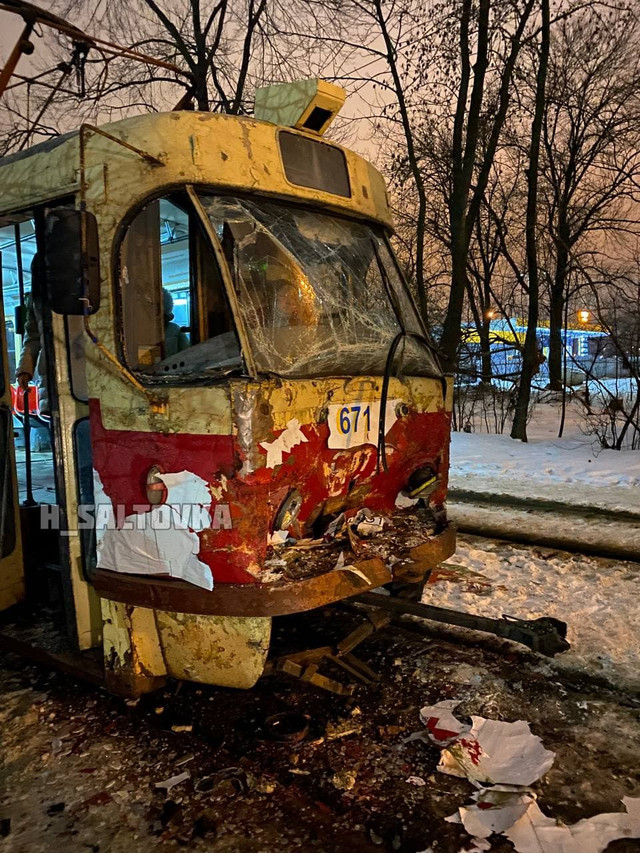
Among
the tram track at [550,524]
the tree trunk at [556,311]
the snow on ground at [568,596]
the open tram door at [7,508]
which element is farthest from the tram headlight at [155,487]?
the tree trunk at [556,311]

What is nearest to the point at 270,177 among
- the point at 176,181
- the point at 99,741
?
the point at 176,181

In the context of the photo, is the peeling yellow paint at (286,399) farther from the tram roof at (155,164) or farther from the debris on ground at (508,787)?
the debris on ground at (508,787)

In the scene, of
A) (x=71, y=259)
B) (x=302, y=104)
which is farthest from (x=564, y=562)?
(x=71, y=259)

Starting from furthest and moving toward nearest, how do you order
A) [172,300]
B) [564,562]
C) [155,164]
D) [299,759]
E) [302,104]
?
1. [564,562]
2. [302,104]
3. [172,300]
4. [155,164]
5. [299,759]

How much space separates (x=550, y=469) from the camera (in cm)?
1008

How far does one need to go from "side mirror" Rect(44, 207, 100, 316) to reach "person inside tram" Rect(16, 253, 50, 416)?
0.57 m

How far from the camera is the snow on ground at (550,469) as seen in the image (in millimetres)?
8562

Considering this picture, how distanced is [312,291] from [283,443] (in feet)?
3.26

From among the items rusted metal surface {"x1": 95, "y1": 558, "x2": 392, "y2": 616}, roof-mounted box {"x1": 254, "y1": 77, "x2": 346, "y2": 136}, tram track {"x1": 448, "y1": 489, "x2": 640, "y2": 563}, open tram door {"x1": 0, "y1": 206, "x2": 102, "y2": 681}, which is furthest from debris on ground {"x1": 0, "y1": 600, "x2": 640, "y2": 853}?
roof-mounted box {"x1": 254, "y1": 77, "x2": 346, "y2": 136}

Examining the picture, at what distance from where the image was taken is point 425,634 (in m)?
4.39

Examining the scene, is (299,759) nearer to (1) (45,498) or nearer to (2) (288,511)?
(2) (288,511)

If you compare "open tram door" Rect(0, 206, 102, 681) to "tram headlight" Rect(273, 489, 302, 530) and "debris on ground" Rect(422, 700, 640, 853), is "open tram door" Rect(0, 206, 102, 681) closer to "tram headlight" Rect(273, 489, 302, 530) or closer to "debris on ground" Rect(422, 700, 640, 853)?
"tram headlight" Rect(273, 489, 302, 530)

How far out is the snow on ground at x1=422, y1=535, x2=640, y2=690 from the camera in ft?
13.1

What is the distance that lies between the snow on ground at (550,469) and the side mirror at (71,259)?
271 inches
